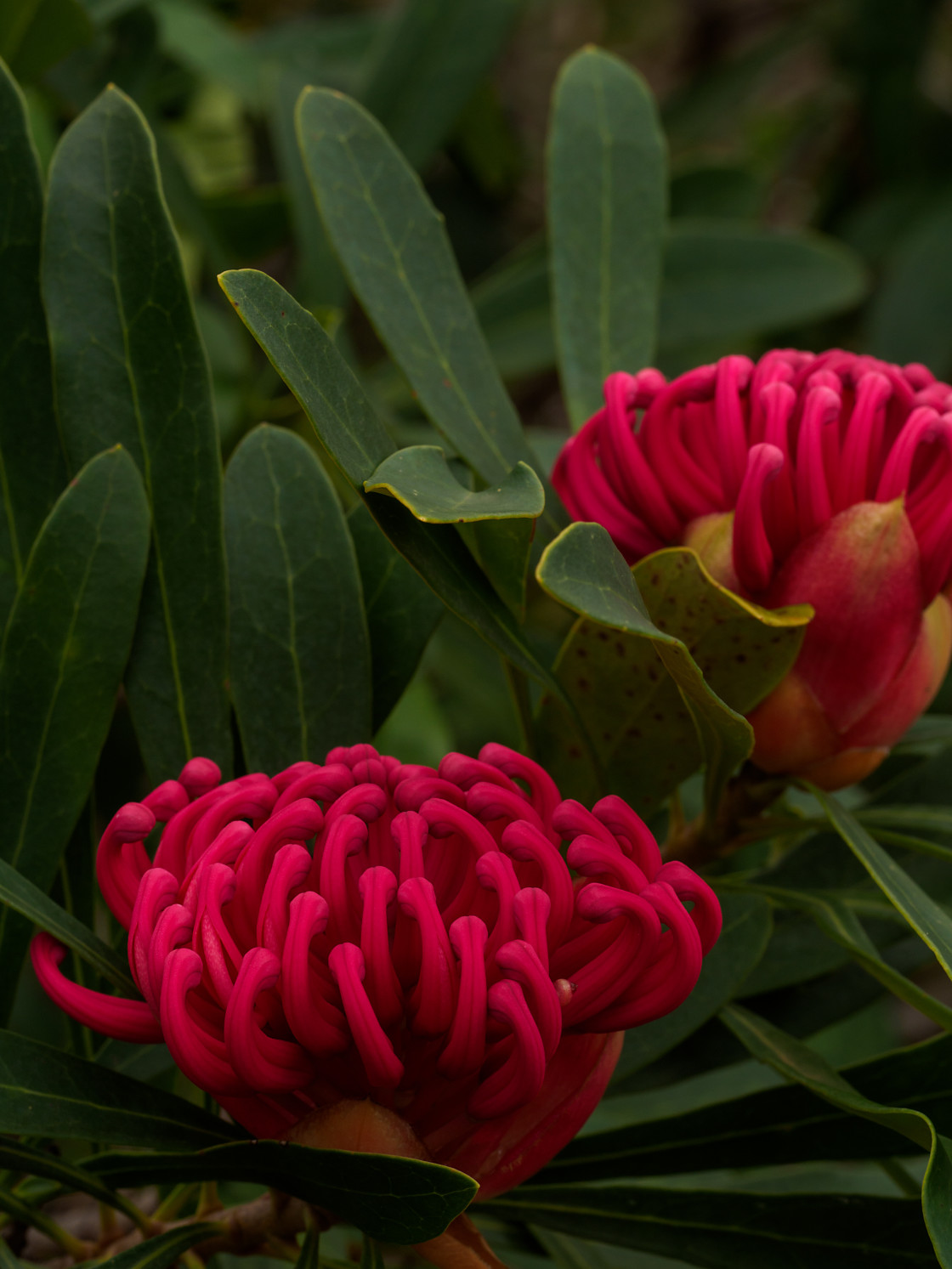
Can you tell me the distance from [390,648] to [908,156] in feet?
6.69

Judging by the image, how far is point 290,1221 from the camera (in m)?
0.70

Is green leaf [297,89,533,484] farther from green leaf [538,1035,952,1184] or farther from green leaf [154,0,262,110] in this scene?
green leaf [154,0,262,110]

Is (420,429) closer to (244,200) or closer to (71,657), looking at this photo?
(244,200)

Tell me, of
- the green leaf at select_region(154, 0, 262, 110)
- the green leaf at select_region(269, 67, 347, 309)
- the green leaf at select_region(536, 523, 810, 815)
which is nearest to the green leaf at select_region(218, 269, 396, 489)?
the green leaf at select_region(536, 523, 810, 815)

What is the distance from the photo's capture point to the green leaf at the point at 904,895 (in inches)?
23.2

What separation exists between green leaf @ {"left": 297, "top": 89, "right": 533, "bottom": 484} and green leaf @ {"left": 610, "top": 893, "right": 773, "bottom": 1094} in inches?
13.2

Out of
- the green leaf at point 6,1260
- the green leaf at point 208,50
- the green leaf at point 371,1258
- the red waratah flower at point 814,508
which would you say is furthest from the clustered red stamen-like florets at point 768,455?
the green leaf at point 208,50

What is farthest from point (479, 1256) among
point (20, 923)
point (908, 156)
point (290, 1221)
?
point (908, 156)

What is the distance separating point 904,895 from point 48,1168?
49 cm

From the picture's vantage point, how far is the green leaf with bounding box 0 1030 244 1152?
0.58m

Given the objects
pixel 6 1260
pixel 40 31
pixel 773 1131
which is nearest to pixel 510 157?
pixel 40 31

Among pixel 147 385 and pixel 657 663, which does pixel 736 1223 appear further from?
pixel 147 385

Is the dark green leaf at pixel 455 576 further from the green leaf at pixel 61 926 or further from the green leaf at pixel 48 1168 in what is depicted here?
the green leaf at pixel 48 1168

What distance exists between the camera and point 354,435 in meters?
0.59
